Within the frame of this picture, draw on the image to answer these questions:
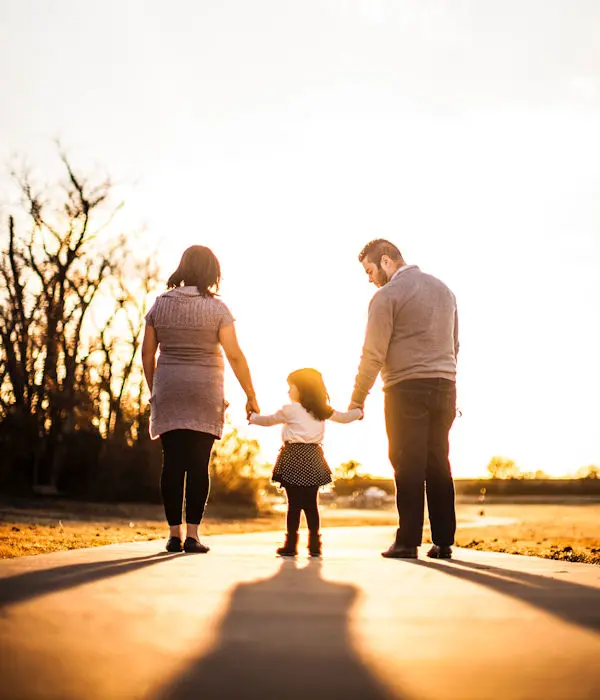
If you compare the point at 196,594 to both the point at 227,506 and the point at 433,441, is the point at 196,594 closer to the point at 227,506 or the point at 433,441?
the point at 433,441

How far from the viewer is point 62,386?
1185 inches

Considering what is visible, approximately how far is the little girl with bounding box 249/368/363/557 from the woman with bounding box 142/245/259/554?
1002mm

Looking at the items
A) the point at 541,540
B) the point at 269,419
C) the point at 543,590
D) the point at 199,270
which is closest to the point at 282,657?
the point at 543,590

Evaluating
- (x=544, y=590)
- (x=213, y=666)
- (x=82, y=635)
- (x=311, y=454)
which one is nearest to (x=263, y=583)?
(x=544, y=590)

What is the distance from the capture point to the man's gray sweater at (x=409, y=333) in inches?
240

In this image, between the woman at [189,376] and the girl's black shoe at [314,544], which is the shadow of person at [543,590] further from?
the girl's black shoe at [314,544]

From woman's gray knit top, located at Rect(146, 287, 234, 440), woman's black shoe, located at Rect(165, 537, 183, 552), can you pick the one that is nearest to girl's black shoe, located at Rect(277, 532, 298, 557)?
woman's black shoe, located at Rect(165, 537, 183, 552)

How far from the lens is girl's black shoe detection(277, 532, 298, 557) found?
22.4 ft

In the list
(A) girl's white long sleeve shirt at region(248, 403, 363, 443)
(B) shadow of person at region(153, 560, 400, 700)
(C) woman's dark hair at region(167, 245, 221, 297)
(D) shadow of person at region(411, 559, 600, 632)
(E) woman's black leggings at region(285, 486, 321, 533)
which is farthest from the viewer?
(A) girl's white long sleeve shirt at region(248, 403, 363, 443)

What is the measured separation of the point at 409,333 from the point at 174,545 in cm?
208

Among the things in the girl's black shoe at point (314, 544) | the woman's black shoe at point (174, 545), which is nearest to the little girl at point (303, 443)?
the girl's black shoe at point (314, 544)

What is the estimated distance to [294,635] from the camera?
8.32 ft

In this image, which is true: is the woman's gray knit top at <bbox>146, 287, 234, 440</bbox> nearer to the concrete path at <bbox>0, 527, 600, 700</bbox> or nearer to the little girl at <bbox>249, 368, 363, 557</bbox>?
the little girl at <bbox>249, 368, 363, 557</bbox>

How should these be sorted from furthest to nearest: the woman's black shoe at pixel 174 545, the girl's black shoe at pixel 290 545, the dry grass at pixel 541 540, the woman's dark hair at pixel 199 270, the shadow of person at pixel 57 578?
the dry grass at pixel 541 540, the girl's black shoe at pixel 290 545, the woman's dark hair at pixel 199 270, the woman's black shoe at pixel 174 545, the shadow of person at pixel 57 578
